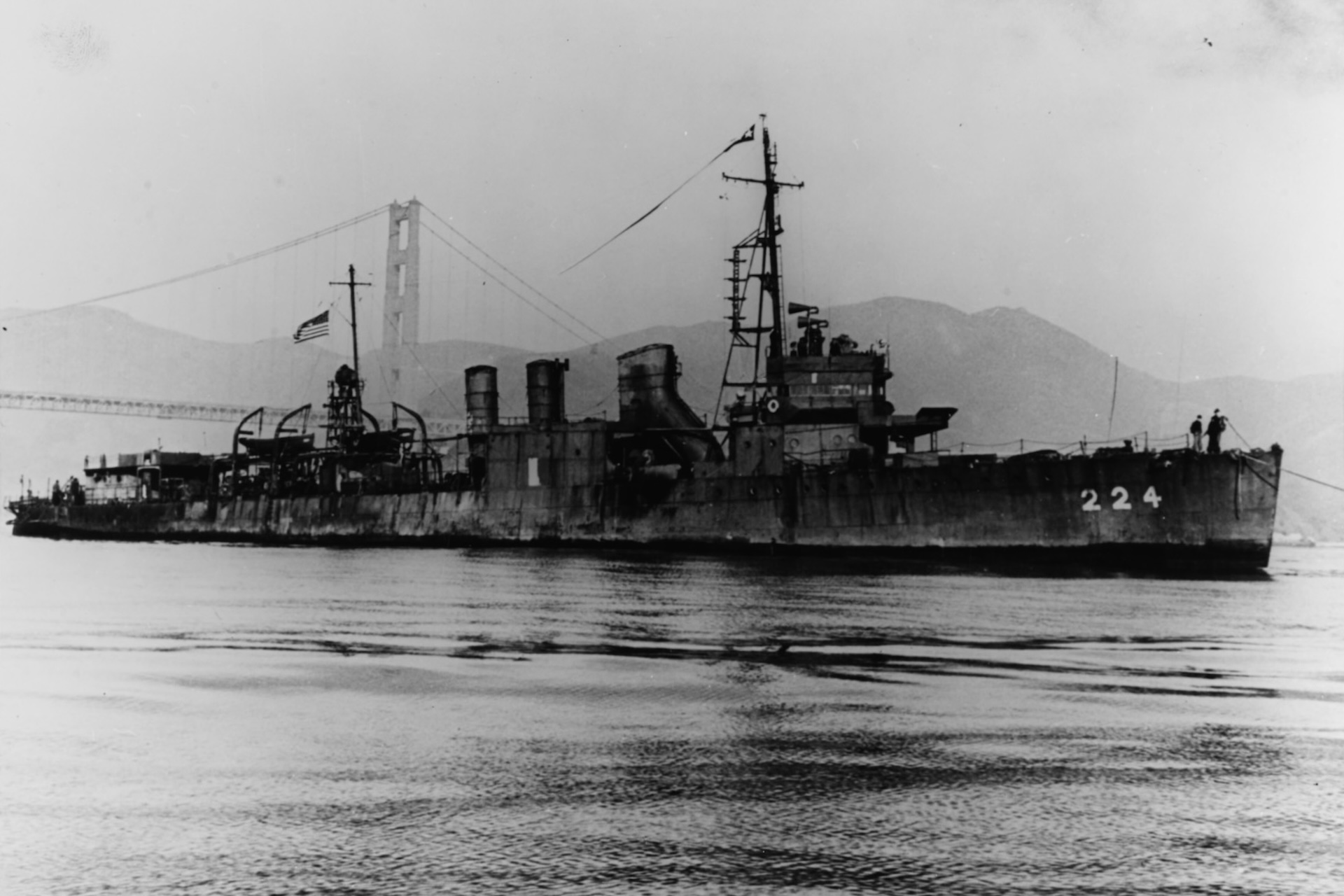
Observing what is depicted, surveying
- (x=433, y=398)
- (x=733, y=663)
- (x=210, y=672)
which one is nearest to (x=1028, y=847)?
(x=733, y=663)

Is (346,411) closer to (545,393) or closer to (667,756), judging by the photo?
(545,393)

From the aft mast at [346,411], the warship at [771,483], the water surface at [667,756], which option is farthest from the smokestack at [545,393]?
the water surface at [667,756]

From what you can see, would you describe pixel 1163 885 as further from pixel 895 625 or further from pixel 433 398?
pixel 433 398

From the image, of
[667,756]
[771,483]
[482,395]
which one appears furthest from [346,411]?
[667,756]

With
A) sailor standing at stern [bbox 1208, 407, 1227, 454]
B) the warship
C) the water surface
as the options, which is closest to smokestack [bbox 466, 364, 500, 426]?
the warship

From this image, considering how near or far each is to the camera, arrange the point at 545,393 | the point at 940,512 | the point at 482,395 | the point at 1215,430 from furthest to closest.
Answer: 1. the point at 482,395
2. the point at 545,393
3. the point at 940,512
4. the point at 1215,430

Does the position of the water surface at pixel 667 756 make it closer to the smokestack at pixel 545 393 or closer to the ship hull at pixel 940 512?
the ship hull at pixel 940 512

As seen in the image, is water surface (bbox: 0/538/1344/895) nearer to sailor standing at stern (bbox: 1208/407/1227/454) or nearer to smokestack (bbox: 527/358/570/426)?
sailor standing at stern (bbox: 1208/407/1227/454)
